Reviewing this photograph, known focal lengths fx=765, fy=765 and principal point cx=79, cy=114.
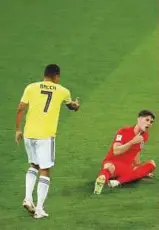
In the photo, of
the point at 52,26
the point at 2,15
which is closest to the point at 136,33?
the point at 52,26

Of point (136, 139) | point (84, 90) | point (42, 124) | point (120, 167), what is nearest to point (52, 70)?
point (42, 124)

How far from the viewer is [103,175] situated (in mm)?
10352

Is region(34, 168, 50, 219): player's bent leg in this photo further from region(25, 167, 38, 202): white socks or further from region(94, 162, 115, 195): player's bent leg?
region(94, 162, 115, 195): player's bent leg

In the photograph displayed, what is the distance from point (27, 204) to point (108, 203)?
1264 mm

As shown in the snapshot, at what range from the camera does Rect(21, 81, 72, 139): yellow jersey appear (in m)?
9.39

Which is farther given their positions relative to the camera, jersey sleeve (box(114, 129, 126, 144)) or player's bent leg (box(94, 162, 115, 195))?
jersey sleeve (box(114, 129, 126, 144))

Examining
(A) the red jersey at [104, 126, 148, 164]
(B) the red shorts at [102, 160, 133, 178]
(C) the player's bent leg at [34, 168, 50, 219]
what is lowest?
(C) the player's bent leg at [34, 168, 50, 219]

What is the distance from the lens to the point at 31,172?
9578mm

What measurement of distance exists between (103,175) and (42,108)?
1.52m

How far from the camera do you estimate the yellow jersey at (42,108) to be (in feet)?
30.8

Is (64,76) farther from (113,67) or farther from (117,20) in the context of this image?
(117,20)

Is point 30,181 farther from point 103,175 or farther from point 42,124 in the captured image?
point 103,175

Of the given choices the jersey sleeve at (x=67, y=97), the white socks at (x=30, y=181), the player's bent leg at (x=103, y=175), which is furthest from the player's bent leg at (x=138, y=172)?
the jersey sleeve at (x=67, y=97)

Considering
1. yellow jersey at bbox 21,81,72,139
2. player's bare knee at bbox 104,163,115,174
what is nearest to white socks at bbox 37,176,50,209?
yellow jersey at bbox 21,81,72,139
